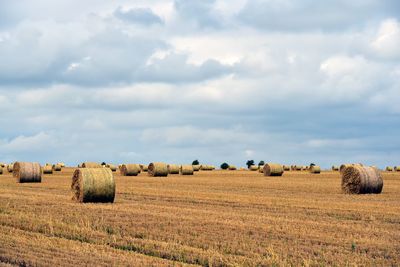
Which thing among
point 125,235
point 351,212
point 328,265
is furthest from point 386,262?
point 351,212

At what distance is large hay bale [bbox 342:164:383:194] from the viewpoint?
27375 mm

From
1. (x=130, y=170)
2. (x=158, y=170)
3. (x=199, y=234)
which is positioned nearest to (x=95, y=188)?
(x=199, y=234)

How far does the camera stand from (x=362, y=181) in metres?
27.3

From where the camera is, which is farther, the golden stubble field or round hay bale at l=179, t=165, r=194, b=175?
round hay bale at l=179, t=165, r=194, b=175

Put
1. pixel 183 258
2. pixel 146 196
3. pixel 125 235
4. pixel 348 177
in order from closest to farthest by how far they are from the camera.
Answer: pixel 183 258
pixel 125 235
pixel 146 196
pixel 348 177

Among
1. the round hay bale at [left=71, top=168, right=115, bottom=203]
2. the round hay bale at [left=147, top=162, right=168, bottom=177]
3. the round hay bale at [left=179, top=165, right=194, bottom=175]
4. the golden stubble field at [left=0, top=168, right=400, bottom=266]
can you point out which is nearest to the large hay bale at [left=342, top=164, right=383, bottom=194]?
the golden stubble field at [left=0, top=168, right=400, bottom=266]

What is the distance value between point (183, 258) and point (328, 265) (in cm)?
249

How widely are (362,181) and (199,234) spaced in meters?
16.3

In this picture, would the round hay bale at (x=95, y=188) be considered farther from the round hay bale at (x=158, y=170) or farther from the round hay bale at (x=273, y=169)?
the round hay bale at (x=273, y=169)

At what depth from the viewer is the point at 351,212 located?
59.1 feet

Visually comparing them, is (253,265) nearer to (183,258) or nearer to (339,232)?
(183,258)

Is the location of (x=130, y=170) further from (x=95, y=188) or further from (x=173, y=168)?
(x=95, y=188)

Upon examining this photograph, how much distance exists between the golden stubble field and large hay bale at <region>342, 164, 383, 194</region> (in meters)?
6.85

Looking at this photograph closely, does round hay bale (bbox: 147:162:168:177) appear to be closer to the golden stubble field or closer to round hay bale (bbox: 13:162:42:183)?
round hay bale (bbox: 13:162:42:183)
